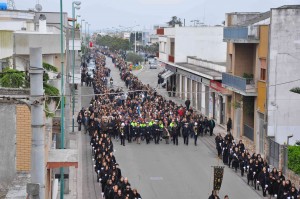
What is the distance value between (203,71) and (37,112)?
3809 centimetres

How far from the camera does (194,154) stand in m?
31.2

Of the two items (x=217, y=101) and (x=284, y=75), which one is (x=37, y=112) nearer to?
(x=284, y=75)

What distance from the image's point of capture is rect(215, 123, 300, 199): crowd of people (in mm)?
20953

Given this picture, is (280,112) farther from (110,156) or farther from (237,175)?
(110,156)

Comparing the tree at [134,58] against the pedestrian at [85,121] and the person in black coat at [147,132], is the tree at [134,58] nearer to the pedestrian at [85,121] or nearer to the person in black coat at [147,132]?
the pedestrian at [85,121]

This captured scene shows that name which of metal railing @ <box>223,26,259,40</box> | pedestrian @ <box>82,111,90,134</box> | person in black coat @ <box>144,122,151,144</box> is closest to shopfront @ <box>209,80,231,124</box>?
metal railing @ <box>223,26,259,40</box>

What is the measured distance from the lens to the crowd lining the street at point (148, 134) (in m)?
21.6

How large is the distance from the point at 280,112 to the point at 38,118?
2189 cm

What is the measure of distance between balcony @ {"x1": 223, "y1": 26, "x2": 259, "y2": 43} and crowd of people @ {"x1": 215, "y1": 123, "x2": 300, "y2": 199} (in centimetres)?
567

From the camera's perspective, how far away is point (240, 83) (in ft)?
109

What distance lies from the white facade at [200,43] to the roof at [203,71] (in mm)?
1712

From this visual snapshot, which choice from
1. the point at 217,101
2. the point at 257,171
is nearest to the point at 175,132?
the point at 217,101

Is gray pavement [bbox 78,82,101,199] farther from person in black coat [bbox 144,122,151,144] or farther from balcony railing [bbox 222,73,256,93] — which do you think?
balcony railing [bbox 222,73,256,93]

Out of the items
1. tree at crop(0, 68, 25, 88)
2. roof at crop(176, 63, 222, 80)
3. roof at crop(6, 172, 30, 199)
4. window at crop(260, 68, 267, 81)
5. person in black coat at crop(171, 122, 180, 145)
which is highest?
tree at crop(0, 68, 25, 88)
